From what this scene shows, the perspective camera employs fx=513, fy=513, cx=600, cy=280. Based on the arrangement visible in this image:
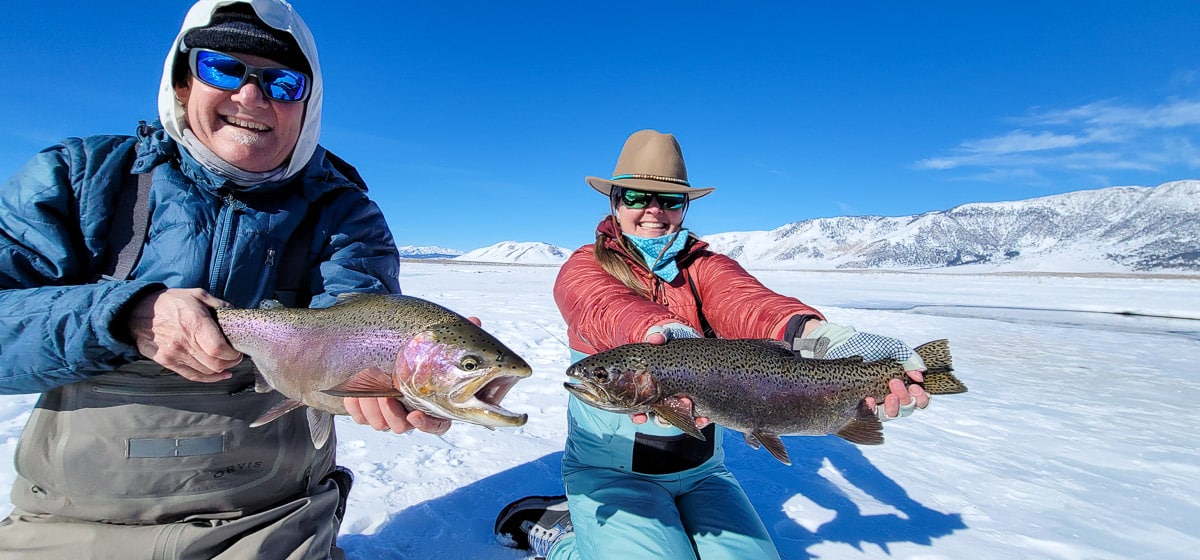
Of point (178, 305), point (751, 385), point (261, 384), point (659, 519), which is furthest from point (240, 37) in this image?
point (659, 519)

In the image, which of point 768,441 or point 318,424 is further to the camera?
point 768,441

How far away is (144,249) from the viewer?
232 cm

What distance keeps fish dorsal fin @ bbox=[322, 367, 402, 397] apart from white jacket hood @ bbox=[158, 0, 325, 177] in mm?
1142

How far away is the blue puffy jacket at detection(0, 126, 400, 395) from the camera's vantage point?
195 cm

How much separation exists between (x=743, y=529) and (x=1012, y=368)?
926 centimetres

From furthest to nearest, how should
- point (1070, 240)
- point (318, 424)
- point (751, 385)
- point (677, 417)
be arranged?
point (1070, 240), point (751, 385), point (677, 417), point (318, 424)

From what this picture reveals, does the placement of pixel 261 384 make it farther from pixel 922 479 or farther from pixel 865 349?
pixel 922 479

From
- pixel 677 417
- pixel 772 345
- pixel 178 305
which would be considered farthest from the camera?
pixel 772 345

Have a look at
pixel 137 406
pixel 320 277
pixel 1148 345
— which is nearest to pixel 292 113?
pixel 320 277

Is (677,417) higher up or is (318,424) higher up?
(677,417)

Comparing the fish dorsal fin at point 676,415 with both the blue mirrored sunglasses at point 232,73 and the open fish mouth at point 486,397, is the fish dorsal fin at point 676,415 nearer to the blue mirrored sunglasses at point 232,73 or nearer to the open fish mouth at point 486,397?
the open fish mouth at point 486,397

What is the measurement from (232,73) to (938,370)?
3.99 metres

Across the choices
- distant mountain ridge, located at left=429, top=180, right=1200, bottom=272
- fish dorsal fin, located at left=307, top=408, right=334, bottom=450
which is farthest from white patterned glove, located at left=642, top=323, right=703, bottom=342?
distant mountain ridge, located at left=429, top=180, right=1200, bottom=272

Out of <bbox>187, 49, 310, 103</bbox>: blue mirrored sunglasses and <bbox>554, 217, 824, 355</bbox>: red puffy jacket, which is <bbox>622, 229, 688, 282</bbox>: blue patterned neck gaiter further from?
<bbox>187, 49, 310, 103</bbox>: blue mirrored sunglasses
